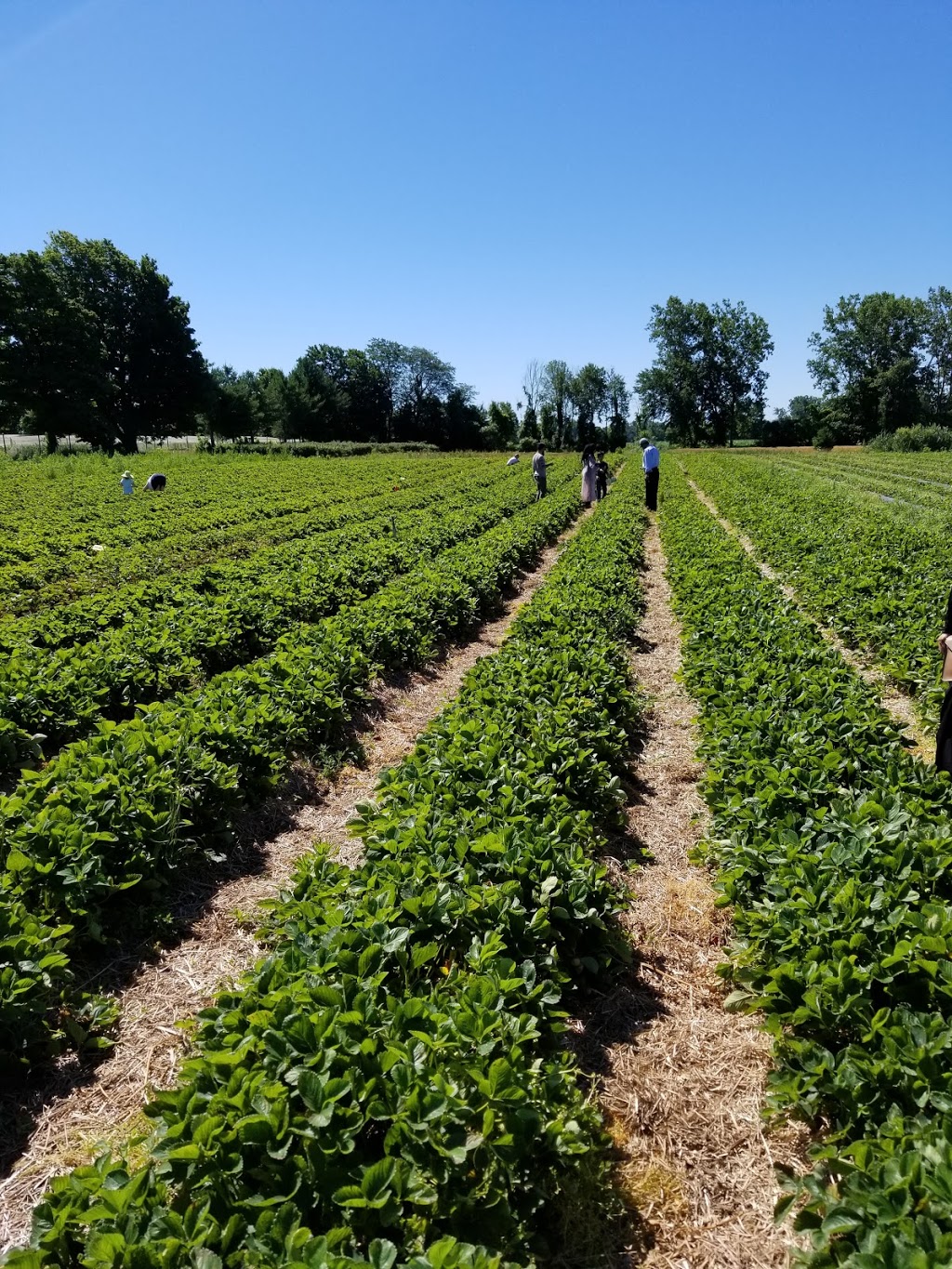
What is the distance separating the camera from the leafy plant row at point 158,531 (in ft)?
41.7

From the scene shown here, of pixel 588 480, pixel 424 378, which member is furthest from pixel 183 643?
pixel 424 378

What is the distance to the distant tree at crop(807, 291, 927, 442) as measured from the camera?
260 ft

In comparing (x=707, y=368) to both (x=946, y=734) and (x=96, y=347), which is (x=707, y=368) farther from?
(x=946, y=734)

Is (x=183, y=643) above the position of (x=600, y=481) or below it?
below

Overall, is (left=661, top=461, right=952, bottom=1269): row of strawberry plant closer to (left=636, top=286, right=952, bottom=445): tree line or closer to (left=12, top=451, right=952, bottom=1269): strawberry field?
(left=12, top=451, right=952, bottom=1269): strawberry field

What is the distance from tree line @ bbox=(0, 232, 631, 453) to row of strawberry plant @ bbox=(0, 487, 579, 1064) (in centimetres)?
5083

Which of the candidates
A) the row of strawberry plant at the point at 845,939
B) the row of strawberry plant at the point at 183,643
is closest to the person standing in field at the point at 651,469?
the row of strawberry plant at the point at 183,643

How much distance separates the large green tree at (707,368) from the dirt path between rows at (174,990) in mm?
95595

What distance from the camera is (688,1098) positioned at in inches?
126

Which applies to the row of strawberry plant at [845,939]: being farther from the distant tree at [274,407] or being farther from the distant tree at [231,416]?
the distant tree at [274,407]

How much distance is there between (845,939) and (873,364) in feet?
328

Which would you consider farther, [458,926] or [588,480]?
[588,480]

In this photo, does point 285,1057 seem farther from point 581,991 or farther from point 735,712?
point 735,712

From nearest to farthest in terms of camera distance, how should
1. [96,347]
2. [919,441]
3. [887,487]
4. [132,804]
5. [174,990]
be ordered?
1. [174,990]
2. [132,804]
3. [887,487]
4. [96,347]
5. [919,441]
